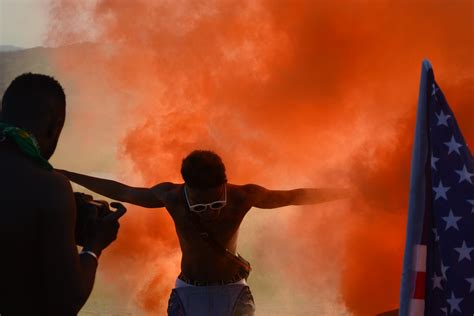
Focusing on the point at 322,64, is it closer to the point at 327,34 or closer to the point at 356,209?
the point at 327,34

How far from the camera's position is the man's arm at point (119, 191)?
269 inches

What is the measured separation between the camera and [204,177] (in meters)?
6.04

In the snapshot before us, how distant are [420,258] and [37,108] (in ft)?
5.59

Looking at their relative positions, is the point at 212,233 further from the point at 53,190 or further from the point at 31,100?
the point at 53,190

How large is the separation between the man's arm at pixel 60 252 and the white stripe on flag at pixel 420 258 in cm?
135

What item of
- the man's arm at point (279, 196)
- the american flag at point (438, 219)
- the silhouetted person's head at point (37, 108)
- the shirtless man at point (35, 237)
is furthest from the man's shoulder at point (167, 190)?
the american flag at point (438, 219)

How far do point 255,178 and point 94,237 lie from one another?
7640 mm

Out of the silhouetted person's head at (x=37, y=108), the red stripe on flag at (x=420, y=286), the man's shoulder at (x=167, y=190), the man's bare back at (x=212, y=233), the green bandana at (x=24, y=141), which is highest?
the man's shoulder at (x=167, y=190)

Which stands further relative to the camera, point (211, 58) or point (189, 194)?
point (211, 58)

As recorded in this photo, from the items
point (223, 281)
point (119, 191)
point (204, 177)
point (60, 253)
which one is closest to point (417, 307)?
point (60, 253)

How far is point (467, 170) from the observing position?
329cm

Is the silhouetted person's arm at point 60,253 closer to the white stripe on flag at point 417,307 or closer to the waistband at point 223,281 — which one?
the white stripe on flag at point 417,307

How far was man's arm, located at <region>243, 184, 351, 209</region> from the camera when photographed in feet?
22.0

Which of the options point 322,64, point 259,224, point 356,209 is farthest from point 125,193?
point 259,224
